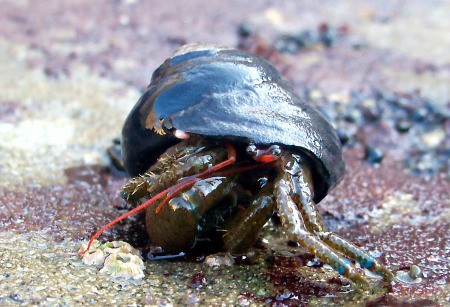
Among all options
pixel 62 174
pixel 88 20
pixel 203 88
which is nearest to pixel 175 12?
pixel 88 20

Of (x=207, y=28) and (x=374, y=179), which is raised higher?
(x=207, y=28)

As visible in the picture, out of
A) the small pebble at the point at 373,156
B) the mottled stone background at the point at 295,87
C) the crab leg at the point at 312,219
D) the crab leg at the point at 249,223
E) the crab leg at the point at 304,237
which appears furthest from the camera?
the small pebble at the point at 373,156

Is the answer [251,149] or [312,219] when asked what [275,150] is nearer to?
[251,149]

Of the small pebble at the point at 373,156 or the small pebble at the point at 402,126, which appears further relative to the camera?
the small pebble at the point at 402,126

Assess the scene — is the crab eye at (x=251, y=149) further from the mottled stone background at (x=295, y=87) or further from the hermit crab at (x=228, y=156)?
the mottled stone background at (x=295, y=87)

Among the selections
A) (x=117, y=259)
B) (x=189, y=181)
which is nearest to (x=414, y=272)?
(x=189, y=181)

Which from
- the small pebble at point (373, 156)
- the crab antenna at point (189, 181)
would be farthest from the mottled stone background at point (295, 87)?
the crab antenna at point (189, 181)

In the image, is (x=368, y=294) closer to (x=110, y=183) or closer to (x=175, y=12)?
(x=110, y=183)
